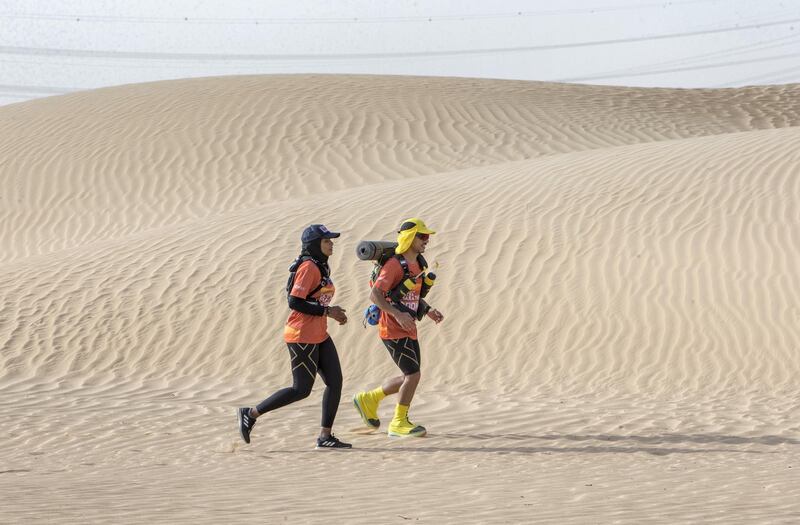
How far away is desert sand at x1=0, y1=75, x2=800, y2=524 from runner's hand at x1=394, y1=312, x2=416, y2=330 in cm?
88

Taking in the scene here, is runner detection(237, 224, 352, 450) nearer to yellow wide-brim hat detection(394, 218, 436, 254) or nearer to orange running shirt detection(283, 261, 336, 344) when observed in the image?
orange running shirt detection(283, 261, 336, 344)

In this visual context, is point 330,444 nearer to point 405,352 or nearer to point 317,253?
point 405,352

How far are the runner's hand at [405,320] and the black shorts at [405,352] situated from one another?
19cm

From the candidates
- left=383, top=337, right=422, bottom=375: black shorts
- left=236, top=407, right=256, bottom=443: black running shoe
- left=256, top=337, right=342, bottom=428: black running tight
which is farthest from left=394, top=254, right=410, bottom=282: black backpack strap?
left=236, top=407, right=256, bottom=443: black running shoe

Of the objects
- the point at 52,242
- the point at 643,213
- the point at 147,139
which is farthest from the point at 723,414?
the point at 147,139

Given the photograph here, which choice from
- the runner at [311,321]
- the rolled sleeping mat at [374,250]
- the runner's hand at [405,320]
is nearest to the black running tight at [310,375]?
the runner at [311,321]

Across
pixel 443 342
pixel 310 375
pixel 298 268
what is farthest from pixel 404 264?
pixel 443 342

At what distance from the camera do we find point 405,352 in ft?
24.3

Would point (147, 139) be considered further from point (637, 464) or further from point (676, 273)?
point (637, 464)

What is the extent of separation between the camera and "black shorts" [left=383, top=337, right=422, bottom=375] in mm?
7398

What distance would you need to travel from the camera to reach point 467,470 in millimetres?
6523

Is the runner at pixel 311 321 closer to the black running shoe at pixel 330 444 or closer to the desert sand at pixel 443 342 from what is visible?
the black running shoe at pixel 330 444

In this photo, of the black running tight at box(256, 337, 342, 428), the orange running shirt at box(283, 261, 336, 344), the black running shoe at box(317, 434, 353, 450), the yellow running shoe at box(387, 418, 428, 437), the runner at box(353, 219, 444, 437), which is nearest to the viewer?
the orange running shirt at box(283, 261, 336, 344)

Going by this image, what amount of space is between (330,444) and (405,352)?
83 centimetres
